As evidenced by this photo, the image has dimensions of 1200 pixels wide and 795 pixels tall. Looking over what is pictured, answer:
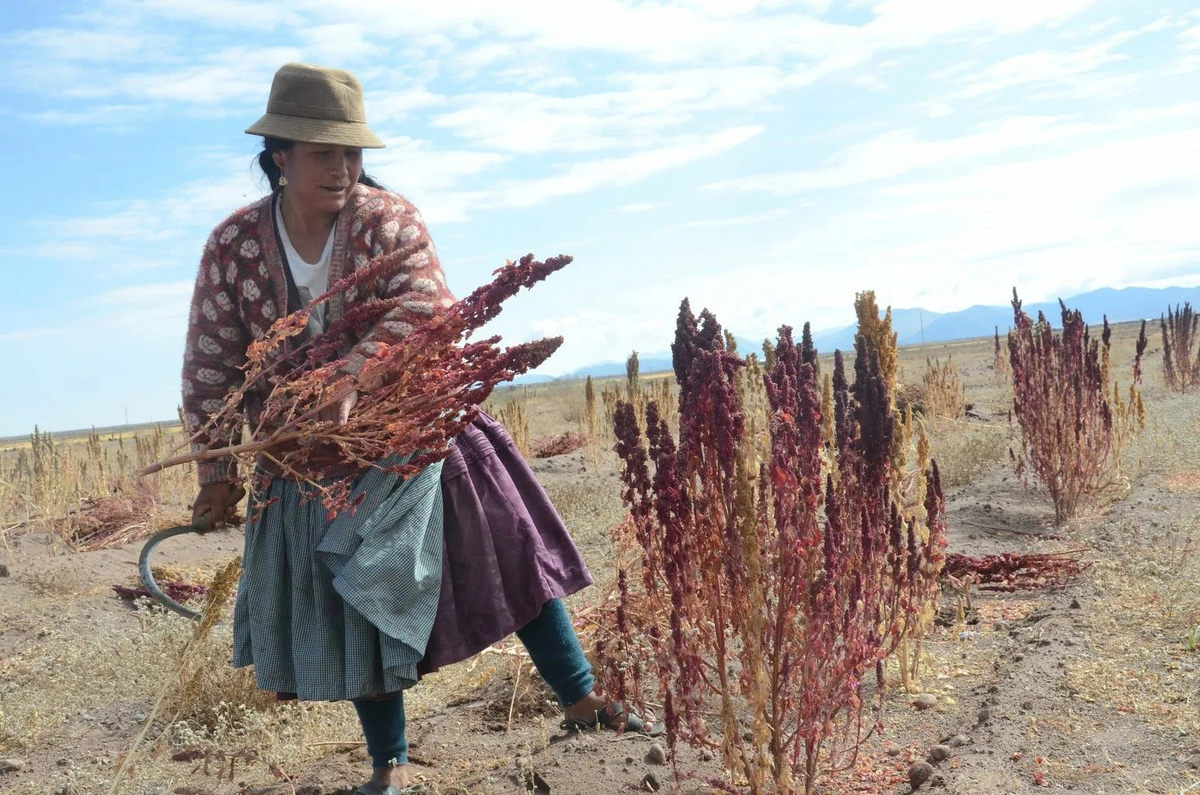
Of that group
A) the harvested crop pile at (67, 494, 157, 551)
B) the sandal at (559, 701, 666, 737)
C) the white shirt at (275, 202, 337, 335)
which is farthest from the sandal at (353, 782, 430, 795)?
the harvested crop pile at (67, 494, 157, 551)

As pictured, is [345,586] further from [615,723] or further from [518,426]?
[518,426]

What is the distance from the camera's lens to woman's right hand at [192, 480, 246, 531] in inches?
113

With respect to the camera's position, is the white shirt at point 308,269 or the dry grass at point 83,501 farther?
the dry grass at point 83,501

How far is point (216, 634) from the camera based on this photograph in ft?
14.5

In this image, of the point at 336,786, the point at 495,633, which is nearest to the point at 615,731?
the point at 495,633

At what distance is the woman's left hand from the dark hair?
84 cm

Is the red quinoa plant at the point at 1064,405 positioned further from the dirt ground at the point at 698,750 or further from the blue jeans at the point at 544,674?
the blue jeans at the point at 544,674

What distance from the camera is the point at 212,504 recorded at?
2.89m

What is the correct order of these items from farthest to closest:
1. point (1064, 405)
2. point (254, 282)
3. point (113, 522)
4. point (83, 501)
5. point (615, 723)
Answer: point (83, 501) → point (113, 522) → point (1064, 405) → point (615, 723) → point (254, 282)

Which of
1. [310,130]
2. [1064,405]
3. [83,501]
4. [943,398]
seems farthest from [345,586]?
[943,398]

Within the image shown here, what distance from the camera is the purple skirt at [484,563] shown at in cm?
266

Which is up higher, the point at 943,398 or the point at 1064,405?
the point at 1064,405

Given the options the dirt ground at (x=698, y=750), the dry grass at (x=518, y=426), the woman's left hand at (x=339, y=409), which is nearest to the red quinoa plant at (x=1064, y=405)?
the dirt ground at (x=698, y=750)

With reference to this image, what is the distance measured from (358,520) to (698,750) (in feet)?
3.81
